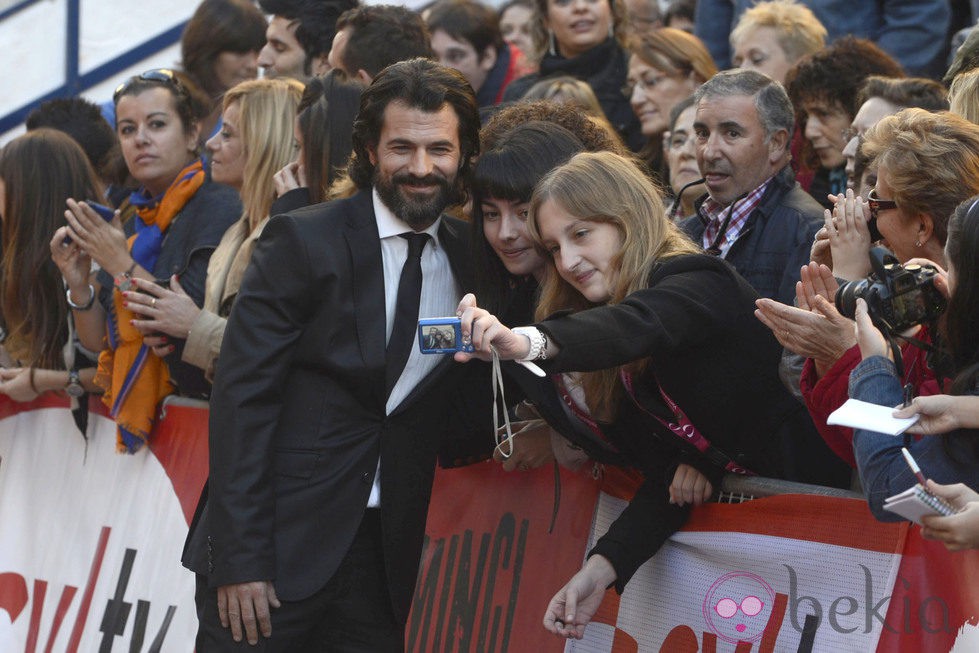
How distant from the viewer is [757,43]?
264 inches

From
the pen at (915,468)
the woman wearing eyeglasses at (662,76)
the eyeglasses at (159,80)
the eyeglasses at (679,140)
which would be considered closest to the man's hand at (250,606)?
the pen at (915,468)

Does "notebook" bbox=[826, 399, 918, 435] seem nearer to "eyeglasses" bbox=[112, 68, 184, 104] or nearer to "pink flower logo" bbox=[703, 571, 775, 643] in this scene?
"pink flower logo" bbox=[703, 571, 775, 643]

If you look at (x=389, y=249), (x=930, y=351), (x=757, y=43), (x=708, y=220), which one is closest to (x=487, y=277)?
(x=389, y=249)

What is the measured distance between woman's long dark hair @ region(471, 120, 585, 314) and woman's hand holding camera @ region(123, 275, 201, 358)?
5.45 ft

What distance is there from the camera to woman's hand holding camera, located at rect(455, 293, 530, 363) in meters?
3.48

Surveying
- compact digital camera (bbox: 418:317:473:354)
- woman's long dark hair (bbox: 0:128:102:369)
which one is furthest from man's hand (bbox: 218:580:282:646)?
woman's long dark hair (bbox: 0:128:102:369)

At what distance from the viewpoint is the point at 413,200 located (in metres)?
4.57

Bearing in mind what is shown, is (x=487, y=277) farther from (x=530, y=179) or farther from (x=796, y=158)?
(x=796, y=158)

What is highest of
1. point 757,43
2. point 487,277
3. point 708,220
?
point 757,43

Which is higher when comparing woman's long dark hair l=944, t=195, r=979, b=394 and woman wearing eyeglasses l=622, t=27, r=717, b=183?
woman wearing eyeglasses l=622, t=27, r=717, b=183

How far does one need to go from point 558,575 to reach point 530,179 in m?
1.29

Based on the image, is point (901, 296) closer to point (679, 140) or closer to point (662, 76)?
point (679, 140)

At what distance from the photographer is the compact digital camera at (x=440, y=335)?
3492 millimetres

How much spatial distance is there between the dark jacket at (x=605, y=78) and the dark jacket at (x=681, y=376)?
3.14m
